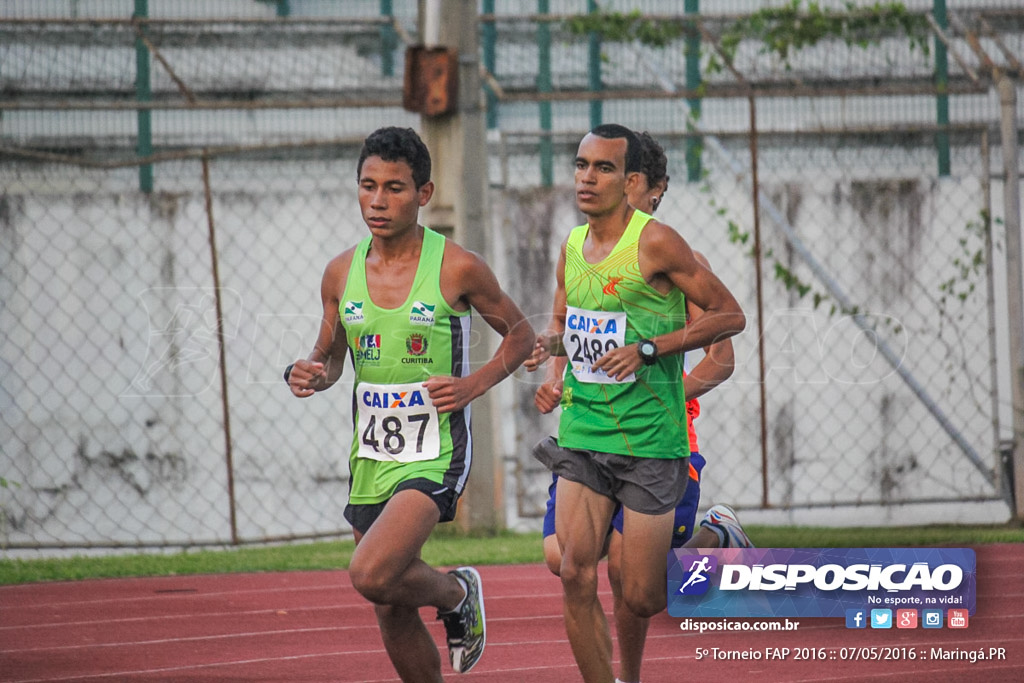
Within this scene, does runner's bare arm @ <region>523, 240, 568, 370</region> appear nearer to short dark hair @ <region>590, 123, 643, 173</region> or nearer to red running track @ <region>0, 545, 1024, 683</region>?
short dark hair @ <region>590, 123, 643, 173</region>

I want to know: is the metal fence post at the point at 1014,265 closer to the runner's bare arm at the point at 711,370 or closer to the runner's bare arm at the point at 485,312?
the runner's bare arm at the point at 711,370

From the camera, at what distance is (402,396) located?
190 inches

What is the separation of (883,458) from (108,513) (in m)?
5.59

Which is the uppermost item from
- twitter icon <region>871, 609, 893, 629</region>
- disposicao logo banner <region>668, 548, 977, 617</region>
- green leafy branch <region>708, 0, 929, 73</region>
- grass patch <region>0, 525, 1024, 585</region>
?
green leafy branch <region>708, 0, 929, 73</region>

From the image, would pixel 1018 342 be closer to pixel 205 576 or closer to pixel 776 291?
pixel 776 291

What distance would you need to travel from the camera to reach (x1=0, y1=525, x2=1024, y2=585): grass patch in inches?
336

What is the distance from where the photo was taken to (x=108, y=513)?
31.4 ft

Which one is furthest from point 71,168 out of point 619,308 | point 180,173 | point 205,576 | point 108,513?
point 619,308

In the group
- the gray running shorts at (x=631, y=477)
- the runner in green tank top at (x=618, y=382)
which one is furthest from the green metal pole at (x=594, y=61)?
the gray running shorts at (x=631, y=477)

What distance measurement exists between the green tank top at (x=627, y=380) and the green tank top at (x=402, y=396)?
1.59ft

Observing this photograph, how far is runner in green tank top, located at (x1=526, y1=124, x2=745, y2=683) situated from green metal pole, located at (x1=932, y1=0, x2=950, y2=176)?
560 cm

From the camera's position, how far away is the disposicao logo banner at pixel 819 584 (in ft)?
19.8

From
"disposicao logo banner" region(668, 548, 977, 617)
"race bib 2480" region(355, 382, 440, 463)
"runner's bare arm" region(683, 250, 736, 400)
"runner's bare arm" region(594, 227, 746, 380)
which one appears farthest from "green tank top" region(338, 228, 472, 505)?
"disposicao logo banner" region(668, 548, 977, 617)

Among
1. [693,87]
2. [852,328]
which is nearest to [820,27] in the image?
[693,87]
